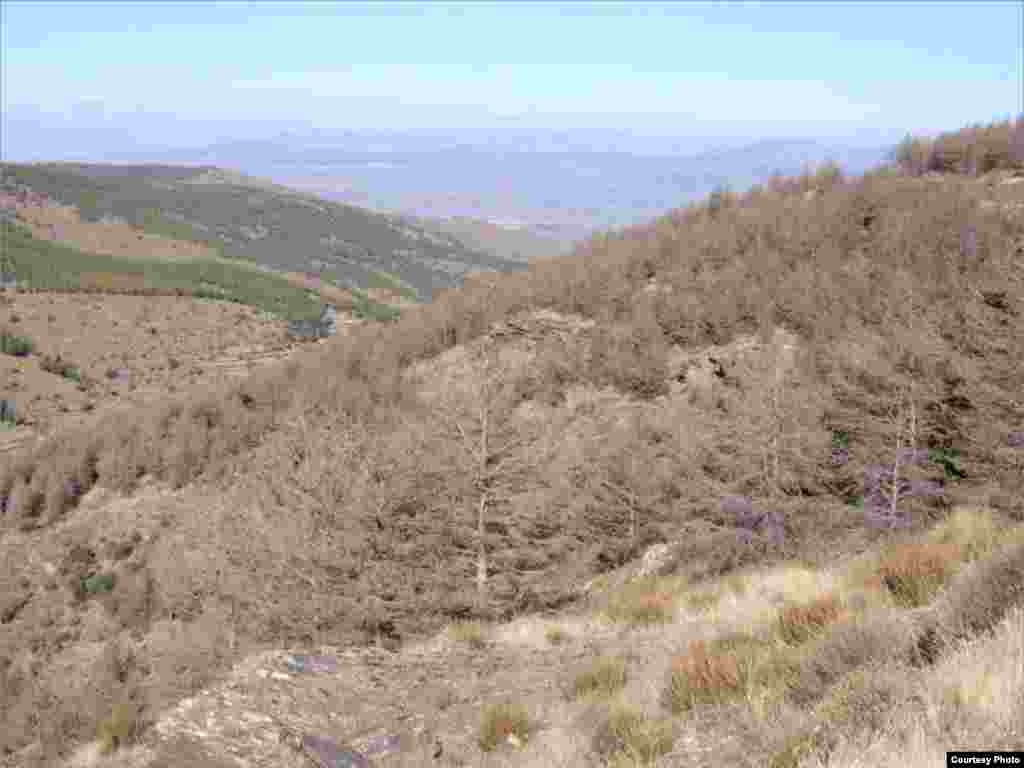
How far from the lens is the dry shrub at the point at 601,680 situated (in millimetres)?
7660

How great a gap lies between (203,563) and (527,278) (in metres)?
23.2

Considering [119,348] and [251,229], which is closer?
[119,348]

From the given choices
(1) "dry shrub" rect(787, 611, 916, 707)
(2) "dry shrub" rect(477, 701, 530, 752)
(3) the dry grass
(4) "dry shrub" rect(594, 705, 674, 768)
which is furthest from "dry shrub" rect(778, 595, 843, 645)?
(2) "dry shrub" rect(477, 701, 530, 752)

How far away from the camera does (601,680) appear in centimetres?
791

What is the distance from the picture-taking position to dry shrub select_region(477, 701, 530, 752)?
7.39 meters

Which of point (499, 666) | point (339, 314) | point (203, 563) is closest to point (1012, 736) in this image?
point (499, 666)

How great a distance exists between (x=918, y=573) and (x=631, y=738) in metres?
3.63

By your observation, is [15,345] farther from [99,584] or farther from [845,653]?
[845,653]

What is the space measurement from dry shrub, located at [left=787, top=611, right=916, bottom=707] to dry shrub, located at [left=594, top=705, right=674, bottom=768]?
0.96 meters

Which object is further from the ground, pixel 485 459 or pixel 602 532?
pixel 485 459

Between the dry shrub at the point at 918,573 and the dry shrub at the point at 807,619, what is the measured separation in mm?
639

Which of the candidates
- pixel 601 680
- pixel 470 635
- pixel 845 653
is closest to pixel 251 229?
pixel 470 635

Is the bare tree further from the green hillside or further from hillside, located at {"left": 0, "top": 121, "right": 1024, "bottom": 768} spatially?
the green hillside

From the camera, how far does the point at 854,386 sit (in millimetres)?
16062
